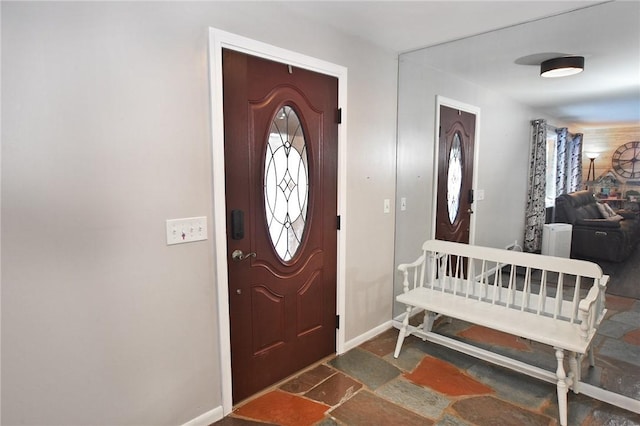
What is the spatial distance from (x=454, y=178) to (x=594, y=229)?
43.0 inches

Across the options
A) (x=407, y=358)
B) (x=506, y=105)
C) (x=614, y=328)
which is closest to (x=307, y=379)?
(x=407, y=358)

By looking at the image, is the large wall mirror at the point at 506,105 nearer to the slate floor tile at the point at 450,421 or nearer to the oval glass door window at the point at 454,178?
the oval glass door window at the point at 454,178

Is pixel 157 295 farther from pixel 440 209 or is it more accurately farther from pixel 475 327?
pixel 475 327

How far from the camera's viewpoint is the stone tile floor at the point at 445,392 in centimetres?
207

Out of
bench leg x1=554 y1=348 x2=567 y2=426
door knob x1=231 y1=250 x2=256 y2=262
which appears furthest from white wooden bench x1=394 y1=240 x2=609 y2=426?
door knob x1=231 y1=250 x2=256 y2=262

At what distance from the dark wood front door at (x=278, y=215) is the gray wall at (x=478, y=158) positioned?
0.85m

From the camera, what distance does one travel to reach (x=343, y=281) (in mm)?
2742

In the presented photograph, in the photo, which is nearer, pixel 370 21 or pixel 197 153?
pixel 197 153

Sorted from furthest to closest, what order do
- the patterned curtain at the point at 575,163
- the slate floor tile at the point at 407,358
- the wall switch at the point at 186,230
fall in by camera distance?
1. the slate floor tile at the point at 407,358
2. the patterned curtain at the point at 575,163
3. the wall switch at the point at 186,230

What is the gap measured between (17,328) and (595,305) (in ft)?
9.68

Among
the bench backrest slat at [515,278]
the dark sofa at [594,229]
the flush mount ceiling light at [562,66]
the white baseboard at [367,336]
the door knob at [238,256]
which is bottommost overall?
the white baseboard at [367,336]

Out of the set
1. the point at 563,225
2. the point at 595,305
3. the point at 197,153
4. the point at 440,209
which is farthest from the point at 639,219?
the point at 197,153

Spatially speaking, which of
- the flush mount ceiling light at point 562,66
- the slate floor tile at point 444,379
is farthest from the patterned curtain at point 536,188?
the slate floor tile at point 444,379

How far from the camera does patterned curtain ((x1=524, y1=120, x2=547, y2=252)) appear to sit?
2.48m
